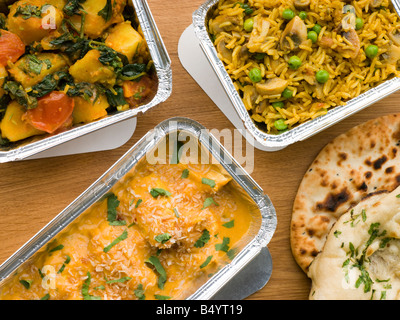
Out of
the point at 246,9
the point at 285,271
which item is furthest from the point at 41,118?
the point at 285,271

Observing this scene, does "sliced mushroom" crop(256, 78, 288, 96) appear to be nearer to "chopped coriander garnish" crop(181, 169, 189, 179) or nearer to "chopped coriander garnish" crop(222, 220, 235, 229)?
"chopped coriander garnish" crop(181, 169, 189, 179)

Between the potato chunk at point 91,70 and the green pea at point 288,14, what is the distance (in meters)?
1.15

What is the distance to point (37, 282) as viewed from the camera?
2.81 metres

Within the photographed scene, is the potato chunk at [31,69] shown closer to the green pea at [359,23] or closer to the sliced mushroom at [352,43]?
the sliced mushroom at [352,43]

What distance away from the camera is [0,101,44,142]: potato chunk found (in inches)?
105

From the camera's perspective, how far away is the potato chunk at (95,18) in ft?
8.95

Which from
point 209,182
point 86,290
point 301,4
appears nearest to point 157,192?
point 209,182

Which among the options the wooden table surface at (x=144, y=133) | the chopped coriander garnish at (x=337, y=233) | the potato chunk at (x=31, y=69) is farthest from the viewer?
the wooden table surface at (x=144, y=133)

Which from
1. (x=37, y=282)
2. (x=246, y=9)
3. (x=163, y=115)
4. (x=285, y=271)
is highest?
(x=246, y=9)

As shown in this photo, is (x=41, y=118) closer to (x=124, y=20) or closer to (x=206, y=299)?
(x=124, y=20)

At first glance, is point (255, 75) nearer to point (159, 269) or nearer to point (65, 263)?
point (159, 269)

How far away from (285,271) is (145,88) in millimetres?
1580

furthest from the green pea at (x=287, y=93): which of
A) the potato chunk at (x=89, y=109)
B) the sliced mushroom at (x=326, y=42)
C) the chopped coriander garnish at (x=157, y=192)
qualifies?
the potato chunk at (x=89, y=109)

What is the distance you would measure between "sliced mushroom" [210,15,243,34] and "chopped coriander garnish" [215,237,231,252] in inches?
53.5
